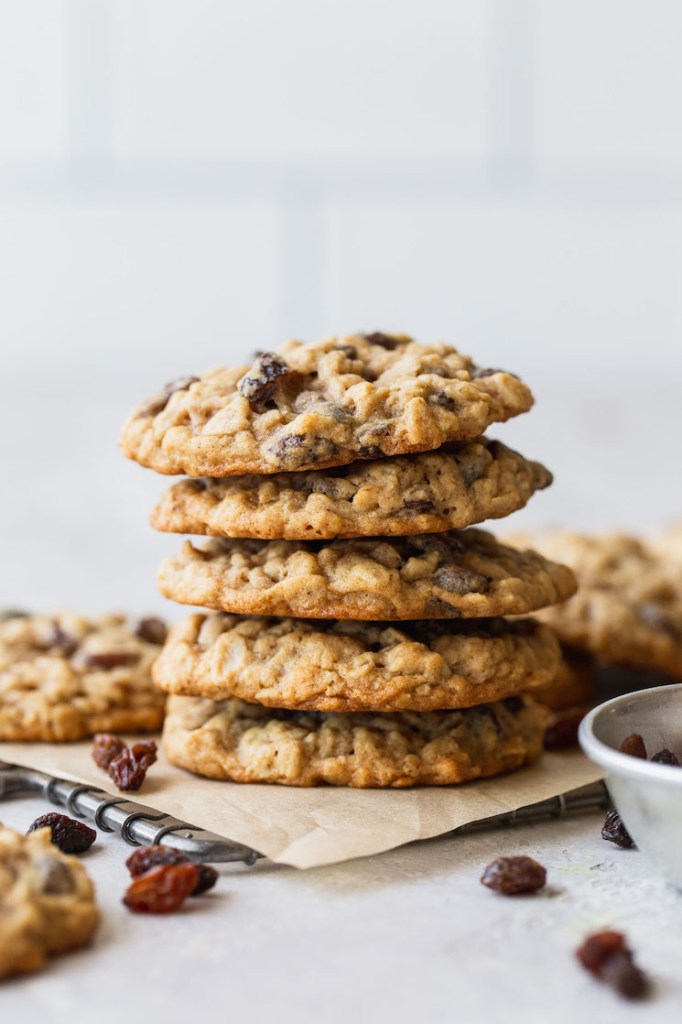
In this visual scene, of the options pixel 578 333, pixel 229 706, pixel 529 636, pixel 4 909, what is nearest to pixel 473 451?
pixel 529 636

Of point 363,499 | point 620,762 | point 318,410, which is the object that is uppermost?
point 318,410

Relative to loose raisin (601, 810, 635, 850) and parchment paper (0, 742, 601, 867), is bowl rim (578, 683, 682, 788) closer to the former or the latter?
loose raisin (601, 810, 635, 850)

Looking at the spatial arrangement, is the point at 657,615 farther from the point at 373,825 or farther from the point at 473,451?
the point at 373,825

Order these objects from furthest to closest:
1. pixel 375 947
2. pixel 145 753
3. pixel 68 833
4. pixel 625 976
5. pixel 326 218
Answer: pixel 326 218 → pixel 145 753 → pixel 68 833 → pixel 375 947 → pixel 625 976

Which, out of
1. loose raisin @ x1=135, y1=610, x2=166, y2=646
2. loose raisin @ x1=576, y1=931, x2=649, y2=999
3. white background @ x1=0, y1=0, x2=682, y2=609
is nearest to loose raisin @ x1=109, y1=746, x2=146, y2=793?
loose raisin @ x1=135, y1=610, x2=166, y2=646

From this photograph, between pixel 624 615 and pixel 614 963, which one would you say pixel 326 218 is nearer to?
pixel 624 615

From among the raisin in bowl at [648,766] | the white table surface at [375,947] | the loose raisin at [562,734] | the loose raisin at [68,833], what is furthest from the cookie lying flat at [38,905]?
the loose raisin at [562,734]

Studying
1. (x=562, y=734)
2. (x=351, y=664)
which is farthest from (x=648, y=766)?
(x=562, y=734)
